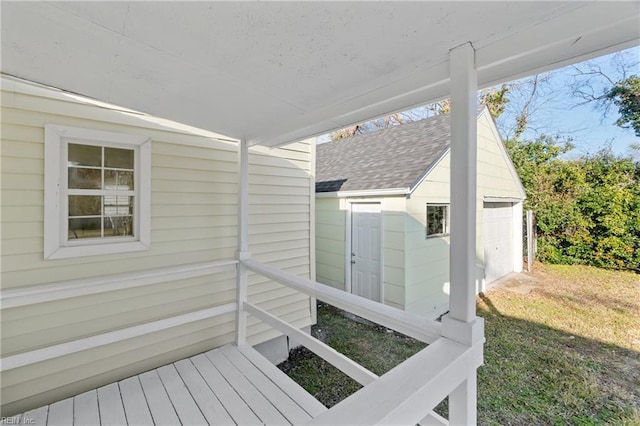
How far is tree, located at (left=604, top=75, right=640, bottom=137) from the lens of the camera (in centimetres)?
813

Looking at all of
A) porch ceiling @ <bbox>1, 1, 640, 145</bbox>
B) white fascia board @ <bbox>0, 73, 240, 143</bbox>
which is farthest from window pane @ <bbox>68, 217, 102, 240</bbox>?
porch ceiling @ <bbox>1, 1, 640, 145</bbox>

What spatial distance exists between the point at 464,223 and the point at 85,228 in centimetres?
316

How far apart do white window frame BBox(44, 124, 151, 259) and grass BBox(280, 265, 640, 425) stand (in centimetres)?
264

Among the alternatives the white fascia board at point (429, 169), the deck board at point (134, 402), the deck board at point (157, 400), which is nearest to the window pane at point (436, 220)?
the white fascia board at point (429, 169)

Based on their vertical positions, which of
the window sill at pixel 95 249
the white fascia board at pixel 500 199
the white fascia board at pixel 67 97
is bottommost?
the window sill at pixel 95 249

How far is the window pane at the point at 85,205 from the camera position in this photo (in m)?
2.48

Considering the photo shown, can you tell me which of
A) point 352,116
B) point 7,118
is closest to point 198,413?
point 352,116

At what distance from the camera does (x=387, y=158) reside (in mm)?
6570

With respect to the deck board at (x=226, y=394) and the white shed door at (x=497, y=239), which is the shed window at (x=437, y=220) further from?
the deck board at (x=226, y=394)

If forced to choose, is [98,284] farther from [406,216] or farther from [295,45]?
[406,216]

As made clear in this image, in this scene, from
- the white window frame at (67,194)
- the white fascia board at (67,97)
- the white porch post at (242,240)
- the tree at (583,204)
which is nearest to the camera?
the white fascia board at (67,97)

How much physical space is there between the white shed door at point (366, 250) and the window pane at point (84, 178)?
4.50 meters

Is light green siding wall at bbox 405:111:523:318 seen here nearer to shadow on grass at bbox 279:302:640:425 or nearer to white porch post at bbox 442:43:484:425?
shadow on grass at bbox 279:302:640:425

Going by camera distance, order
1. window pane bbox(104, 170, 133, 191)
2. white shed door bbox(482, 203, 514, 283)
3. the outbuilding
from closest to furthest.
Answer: window pane bbox(104, 170, 133, 191) < the outbuilding < white shed door bbox(482, 203, 514, 283)
